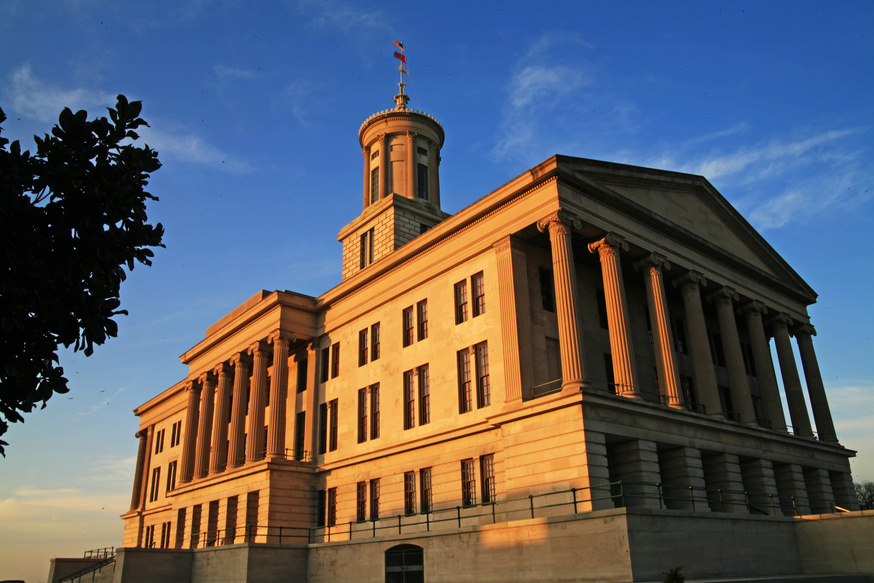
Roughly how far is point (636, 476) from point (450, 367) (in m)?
10.3

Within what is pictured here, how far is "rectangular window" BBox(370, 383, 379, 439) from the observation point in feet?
125

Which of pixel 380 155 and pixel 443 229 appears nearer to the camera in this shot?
pixel 443 229

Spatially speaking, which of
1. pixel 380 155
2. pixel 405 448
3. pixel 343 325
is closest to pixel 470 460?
pixel 405 448

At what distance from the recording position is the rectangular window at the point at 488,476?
30094mm

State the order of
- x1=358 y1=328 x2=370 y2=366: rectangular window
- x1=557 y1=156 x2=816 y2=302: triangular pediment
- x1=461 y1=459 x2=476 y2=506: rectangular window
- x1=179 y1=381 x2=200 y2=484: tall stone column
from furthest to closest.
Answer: x1=179 y1=381 x2=200 y2=484: tall stone column → x1=358 y1=328 x2=370 y2=366: rectangular window → x1=557 y1=156 x2=816 y2=302: triangular pediment → x1=461 y1=459 x2=476 y2=506: rectangular window

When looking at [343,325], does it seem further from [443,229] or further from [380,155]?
[380,155]

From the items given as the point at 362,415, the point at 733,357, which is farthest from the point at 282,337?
the point at 733,357

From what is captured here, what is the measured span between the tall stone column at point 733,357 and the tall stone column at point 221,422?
104 ft

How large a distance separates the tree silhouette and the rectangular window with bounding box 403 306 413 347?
25.4 m

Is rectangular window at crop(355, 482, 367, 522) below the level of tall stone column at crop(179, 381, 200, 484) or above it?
below

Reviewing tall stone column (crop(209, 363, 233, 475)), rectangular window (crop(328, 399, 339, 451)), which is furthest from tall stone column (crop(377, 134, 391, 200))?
rectangular window (crop(328, 399, 339, 451))

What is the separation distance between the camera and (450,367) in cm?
3378

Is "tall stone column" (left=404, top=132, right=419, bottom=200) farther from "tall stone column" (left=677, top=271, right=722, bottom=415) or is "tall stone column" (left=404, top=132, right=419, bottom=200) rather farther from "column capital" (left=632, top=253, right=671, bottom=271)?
"tall stone column" (left=677, top=271, right=722, bottom=415)

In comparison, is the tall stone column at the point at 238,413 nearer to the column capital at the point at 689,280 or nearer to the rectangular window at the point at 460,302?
the rectangular window at the point at 460,302
